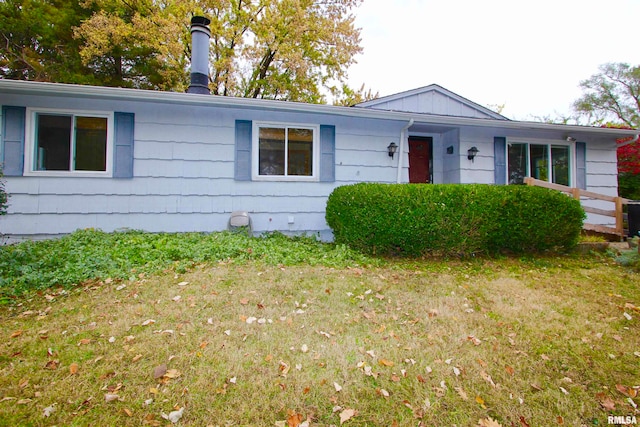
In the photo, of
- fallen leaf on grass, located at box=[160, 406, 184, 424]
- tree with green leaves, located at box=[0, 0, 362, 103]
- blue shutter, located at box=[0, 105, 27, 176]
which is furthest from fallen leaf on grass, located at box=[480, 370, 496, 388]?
tree with green leaves, located at box=[0, 0, 362, 103]

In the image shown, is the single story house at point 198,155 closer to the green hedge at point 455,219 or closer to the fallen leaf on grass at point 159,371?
the green hedge at point 455,219

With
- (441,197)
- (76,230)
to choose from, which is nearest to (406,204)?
(441,197)

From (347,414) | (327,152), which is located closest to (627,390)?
(347,414)

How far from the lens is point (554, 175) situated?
822cm

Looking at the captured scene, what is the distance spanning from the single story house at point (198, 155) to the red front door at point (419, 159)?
0.51 meters

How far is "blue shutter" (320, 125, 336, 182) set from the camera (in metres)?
6.75

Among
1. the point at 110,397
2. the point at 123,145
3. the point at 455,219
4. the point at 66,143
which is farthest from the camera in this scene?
the point at 123,145

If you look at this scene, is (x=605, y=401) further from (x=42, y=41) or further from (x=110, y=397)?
(x=42, y=41)

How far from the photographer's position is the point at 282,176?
21.7 feet

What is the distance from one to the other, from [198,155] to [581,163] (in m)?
9.22

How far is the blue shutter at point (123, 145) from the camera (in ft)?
19.2

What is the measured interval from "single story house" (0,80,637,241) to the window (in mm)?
128

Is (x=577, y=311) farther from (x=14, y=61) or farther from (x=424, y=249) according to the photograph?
(x=14, y=61)

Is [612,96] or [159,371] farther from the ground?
[612,96]
